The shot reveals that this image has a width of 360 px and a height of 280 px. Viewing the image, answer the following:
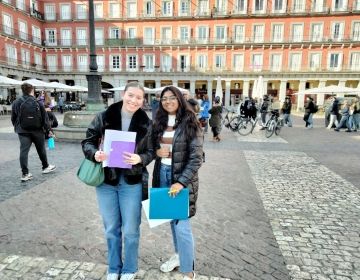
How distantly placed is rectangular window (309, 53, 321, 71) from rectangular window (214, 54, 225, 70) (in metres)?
11.3

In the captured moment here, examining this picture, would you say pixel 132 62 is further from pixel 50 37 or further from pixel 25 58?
pixel 25 58

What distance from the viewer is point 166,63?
38.7 m

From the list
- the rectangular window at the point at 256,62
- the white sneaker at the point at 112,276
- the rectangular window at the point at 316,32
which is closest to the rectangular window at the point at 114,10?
the rectangular window at the point at 256,62

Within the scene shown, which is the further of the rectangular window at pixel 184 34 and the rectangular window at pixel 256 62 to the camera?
the rectangular window at pixel 184 34

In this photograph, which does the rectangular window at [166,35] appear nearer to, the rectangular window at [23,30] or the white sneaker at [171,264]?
the rectangular window at [23,30]

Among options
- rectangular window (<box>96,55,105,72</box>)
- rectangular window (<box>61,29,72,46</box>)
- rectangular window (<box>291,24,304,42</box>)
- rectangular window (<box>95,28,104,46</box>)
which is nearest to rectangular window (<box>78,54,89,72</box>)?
rectangular window (<box>96,55,105,72</box>)

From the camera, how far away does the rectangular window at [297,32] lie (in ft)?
118

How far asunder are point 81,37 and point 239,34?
22.2 m

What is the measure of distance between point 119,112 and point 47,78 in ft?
144

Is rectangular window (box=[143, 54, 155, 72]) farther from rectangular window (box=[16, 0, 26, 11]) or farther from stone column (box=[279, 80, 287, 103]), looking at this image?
stone column (box=[279, 80, 287, 103])

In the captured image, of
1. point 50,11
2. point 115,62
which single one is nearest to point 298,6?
point 115,62

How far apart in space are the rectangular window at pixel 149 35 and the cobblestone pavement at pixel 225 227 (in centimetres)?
3477

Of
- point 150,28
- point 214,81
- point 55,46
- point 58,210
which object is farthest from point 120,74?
point 58,210

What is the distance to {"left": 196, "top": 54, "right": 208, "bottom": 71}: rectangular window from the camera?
3809 cm
